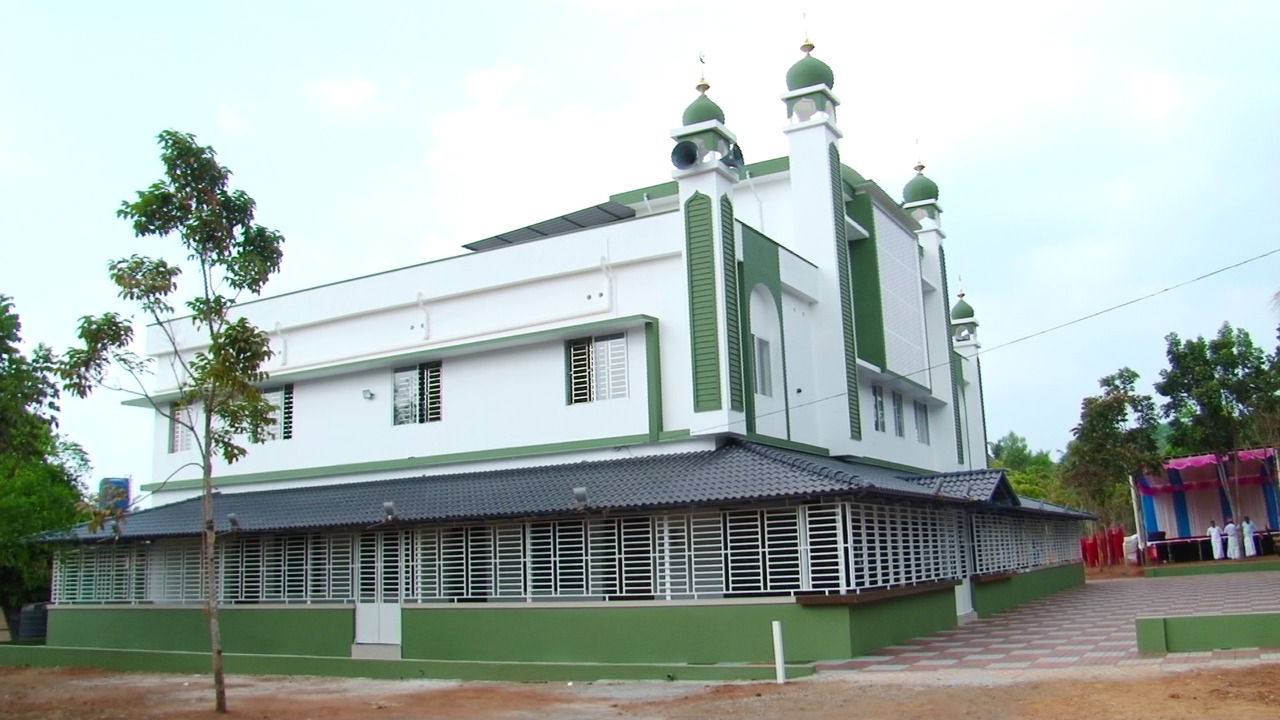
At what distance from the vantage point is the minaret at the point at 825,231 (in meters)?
22.7

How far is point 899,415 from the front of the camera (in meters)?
27.3

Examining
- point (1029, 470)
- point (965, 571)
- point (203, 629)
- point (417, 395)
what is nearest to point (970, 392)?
point (965, 571)

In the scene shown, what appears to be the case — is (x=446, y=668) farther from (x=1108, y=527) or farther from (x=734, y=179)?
(x=1108, y=527)

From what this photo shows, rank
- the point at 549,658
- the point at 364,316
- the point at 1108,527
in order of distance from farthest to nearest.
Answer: the point at 1108,527, the point at 364,316, the point at 549,658

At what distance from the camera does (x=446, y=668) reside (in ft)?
56.0

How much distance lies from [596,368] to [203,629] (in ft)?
30.1

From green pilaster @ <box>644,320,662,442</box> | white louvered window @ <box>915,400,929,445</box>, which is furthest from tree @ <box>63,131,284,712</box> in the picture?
white louvered window @ <box>915,400,929,445</box>

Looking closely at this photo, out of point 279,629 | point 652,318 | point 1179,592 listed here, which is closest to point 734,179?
point 652,318

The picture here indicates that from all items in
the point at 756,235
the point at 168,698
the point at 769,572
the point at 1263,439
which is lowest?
the point at 168,698

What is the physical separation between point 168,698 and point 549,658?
18.4 feet

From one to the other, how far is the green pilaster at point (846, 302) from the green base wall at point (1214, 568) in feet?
56.5

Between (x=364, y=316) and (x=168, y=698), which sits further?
(x=364, y=316)

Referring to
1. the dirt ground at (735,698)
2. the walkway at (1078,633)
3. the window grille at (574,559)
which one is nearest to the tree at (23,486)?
the window grille at (574,559)

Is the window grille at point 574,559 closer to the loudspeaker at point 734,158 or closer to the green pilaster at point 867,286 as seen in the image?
the green pilaster at point 867,286
